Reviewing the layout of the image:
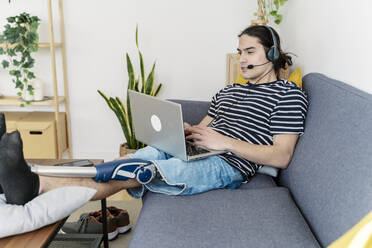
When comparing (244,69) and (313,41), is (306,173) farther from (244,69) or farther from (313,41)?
(313,41)

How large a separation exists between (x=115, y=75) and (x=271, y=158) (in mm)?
1805

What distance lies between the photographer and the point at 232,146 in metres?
1.62

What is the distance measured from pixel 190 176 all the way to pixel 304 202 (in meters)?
0.42

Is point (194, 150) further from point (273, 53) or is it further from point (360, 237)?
point (360, 237)

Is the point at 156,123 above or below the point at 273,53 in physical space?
below

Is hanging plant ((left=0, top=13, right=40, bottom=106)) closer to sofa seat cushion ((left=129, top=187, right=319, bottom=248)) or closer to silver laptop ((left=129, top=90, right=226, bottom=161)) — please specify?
silver laptop ((left=129, top=90, right=226, bottom=161))

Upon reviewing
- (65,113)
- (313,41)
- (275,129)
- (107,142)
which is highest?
(313,41)

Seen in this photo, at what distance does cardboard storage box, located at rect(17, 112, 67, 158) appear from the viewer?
2805 mm

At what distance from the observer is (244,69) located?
1.93m

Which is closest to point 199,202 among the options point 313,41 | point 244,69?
point 244,69

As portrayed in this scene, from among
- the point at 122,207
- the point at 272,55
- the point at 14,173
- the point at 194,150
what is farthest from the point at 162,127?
the point at 122,207

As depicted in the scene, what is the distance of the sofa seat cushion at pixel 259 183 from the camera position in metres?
1.63

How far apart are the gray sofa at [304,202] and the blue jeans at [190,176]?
37 millimetres

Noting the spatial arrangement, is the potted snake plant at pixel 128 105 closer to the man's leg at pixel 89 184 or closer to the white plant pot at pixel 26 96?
the white plant pot at pixel 26 96
